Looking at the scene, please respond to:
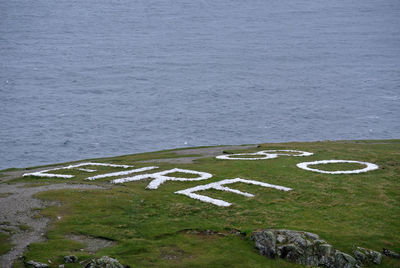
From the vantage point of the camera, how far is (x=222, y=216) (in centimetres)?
3369

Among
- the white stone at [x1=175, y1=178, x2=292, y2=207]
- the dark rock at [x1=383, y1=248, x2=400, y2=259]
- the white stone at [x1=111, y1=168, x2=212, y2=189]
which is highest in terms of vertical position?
the white stone at [x1=111, y1=168, x2=212, y2=189]

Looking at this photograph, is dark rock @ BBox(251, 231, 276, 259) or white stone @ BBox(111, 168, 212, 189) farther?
white stone @ BBox(111, 168, 212, 189)

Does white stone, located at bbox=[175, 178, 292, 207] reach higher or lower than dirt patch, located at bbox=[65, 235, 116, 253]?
higher

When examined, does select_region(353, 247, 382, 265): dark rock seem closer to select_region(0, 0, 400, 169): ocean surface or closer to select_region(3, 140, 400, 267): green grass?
select_region(3, 140, 400, 267): green grass

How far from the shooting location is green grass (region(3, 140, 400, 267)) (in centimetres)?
2761

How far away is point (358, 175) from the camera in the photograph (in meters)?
44.8

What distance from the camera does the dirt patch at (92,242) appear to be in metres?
27.9

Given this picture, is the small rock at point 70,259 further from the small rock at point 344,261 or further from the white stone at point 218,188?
the small rock at point 344,261

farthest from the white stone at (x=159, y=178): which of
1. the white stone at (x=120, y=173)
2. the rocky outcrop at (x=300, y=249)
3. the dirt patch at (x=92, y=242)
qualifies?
the rocky outcrop at (x=300, y=249)

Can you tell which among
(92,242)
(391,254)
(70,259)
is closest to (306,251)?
(391,254)

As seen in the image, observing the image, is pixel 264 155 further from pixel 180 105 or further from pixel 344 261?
pixel 180 105

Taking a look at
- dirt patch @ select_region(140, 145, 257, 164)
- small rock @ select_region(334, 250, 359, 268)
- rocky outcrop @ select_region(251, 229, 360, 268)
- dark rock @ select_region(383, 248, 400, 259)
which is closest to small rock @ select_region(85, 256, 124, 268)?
rocky outcrop @ select_region(251, 229, 360, 268)

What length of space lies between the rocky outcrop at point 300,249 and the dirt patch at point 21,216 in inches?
515

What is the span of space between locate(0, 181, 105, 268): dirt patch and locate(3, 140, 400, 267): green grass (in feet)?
2.81
